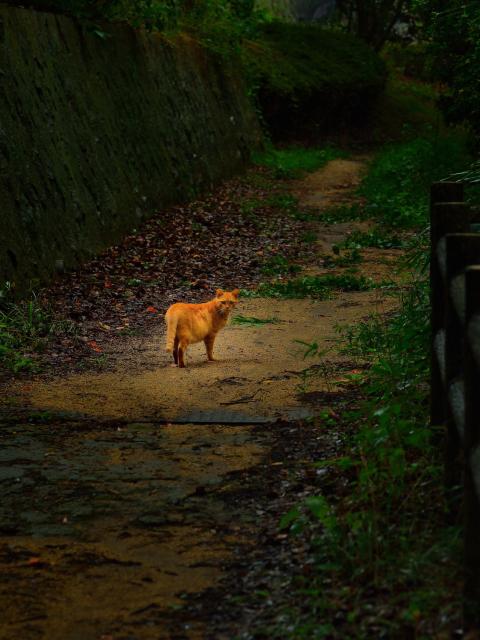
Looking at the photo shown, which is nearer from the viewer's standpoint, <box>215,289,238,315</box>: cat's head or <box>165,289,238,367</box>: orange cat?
<box>165,289,238,367</box>: orange cat

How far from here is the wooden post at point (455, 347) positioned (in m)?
2.48

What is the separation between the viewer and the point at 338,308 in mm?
8055

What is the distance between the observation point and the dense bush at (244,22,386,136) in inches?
863

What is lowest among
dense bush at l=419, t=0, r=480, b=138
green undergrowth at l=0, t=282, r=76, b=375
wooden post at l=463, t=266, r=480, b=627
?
green undergrowth at l=0, t=282, r=76, b=375

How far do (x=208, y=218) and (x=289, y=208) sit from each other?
2.39 m

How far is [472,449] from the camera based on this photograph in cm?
213

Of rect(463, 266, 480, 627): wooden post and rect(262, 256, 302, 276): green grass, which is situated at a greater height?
rect(463, 266, 480, 627): wooden post

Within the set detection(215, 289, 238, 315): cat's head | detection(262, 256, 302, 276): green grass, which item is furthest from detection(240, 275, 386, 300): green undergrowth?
detection(215, 289, 238, 315): cat's head

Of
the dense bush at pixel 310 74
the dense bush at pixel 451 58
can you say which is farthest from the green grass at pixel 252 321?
the dense bush at pixel 310 74

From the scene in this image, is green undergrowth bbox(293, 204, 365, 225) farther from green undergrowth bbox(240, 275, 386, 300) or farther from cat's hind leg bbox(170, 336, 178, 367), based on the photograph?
cat's hind leg bbox(170, 336, 178, 367)

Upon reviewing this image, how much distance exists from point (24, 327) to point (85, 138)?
4.09 metres

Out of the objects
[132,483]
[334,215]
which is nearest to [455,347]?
[132,483]

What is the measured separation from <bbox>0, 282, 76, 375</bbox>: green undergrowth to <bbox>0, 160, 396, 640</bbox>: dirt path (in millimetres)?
702

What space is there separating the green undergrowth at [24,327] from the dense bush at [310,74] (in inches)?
588
